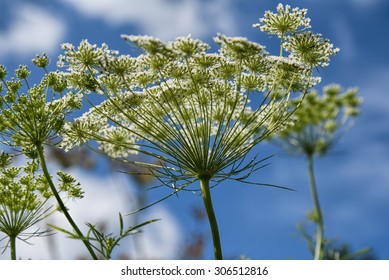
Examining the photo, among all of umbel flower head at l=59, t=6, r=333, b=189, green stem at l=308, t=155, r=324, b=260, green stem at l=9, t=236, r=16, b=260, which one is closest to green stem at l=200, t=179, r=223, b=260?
umbel flower head at l=59, t=6, r=333, b=189

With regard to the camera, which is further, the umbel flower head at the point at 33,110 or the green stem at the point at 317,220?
the green stem at the point at 317,220

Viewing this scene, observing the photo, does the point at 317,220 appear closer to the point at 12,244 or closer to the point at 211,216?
the point at 211,216

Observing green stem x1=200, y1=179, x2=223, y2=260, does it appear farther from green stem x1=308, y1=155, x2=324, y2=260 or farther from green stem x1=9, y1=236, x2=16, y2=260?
green stem x1=308, y1=155, x2=324, y2=260

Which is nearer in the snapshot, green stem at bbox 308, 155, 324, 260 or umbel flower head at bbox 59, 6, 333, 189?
umbel flower head at bbox 59, 6, 333, 189

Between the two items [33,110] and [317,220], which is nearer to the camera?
[33,110]

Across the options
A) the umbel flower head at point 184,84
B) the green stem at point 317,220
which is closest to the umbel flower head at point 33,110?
the umbel flower head at point 184,84

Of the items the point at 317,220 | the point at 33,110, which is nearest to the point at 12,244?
the point at 33,110

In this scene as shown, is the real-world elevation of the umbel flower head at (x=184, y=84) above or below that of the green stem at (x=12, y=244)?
above

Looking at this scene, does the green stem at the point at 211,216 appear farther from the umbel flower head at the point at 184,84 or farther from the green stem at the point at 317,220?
the green stem at the point at 317,220
